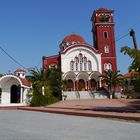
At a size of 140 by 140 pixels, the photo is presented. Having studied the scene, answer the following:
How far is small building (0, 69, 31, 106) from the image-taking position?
105 feet

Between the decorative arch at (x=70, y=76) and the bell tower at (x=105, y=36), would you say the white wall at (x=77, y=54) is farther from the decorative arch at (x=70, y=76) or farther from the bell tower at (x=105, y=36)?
the bell tower at (x=105, y=36)

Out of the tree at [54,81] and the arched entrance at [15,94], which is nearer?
the arched entrance at [15,94]

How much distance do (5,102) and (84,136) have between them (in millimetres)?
25872

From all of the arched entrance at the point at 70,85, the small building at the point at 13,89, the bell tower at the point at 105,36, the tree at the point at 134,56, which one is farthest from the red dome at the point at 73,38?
the tree at the point at 134,56

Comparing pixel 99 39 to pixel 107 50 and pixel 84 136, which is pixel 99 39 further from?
pixel 84 136

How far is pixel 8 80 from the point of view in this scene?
33.2m

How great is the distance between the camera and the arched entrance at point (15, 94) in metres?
34.0

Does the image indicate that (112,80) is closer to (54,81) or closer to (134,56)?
(54,81)

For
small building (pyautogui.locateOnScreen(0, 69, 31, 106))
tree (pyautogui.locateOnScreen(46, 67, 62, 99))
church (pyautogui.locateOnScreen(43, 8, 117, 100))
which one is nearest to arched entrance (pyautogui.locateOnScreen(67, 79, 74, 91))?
church (pyautogui.locateOnScreen(43, 8, 117, 100))

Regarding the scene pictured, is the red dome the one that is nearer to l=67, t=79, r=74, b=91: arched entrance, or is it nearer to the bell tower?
the bell tower

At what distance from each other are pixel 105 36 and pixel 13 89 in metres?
26.8

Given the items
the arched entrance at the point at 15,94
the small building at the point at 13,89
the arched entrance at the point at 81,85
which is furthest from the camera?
the arched entrance at the point at 81,85

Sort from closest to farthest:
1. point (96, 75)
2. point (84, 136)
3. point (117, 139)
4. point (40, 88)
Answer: point (117, 139) < point (84, 136) < point (40, 88) < point (96, 75)

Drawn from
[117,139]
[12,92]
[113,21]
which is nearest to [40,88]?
[12,92]
